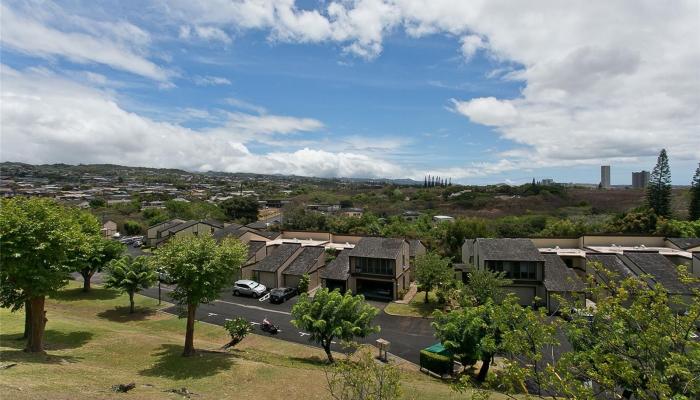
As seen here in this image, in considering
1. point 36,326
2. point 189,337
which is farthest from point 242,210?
point 36,326

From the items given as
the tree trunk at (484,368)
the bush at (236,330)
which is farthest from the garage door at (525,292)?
the bush at (236,330)

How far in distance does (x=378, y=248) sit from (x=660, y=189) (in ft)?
207

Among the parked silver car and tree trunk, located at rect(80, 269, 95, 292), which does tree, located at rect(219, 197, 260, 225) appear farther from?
the parked silver car

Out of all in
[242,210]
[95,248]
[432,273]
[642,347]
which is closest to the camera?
[642,347]

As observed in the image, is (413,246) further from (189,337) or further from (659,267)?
(189,337)

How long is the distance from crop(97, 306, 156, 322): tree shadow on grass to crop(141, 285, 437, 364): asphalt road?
1578mm

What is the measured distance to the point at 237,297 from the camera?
3716 cm

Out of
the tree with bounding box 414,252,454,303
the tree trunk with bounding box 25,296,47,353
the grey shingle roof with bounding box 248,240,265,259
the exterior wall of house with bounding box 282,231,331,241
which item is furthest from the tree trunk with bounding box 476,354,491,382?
the exterior wall of house with bounding box 282,231,331,241

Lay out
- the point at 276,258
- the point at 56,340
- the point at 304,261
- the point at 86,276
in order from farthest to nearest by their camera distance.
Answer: the point at 276,258 → the point at 304,261 → the point at 86,276 → the point at 56,340

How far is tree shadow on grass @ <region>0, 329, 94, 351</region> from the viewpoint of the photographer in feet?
65.6

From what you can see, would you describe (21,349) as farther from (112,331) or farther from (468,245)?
(468,245)

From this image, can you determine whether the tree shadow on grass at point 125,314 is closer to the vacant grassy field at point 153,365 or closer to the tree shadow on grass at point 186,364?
the vacant grassy field at point 153,365

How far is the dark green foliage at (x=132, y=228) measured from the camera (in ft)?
271

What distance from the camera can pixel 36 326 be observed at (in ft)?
59.9
